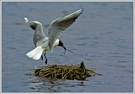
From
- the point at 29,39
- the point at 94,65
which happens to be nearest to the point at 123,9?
the point at 29,39

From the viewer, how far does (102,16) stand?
16125 millimetres

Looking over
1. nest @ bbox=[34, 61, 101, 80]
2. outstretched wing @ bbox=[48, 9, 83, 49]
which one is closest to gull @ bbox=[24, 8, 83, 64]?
outstretched wing @ bbox=[48, 9, 83, 49]

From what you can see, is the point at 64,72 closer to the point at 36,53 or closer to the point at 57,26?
the point at 36,53

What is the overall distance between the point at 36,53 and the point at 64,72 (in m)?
0.54

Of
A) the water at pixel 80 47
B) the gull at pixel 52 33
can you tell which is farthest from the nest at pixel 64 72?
the gull at pixel 52 33

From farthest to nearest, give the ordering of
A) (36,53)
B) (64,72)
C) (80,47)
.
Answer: (80,47)
(64,72)
(36,53)

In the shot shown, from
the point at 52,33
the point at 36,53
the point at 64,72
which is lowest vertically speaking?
the point at 64,72

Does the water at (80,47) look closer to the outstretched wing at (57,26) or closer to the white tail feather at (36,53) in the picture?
the white tail feather at (36,53)

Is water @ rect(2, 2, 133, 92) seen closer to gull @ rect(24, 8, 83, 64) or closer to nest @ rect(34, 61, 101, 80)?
nest @ rect(34, 61, 101, 80)

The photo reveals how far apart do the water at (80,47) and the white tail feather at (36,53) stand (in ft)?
1.29

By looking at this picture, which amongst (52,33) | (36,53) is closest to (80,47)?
(52,33)

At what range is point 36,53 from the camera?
8.70 meters

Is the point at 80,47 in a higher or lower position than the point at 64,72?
higher

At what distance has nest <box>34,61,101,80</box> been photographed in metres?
8.80
